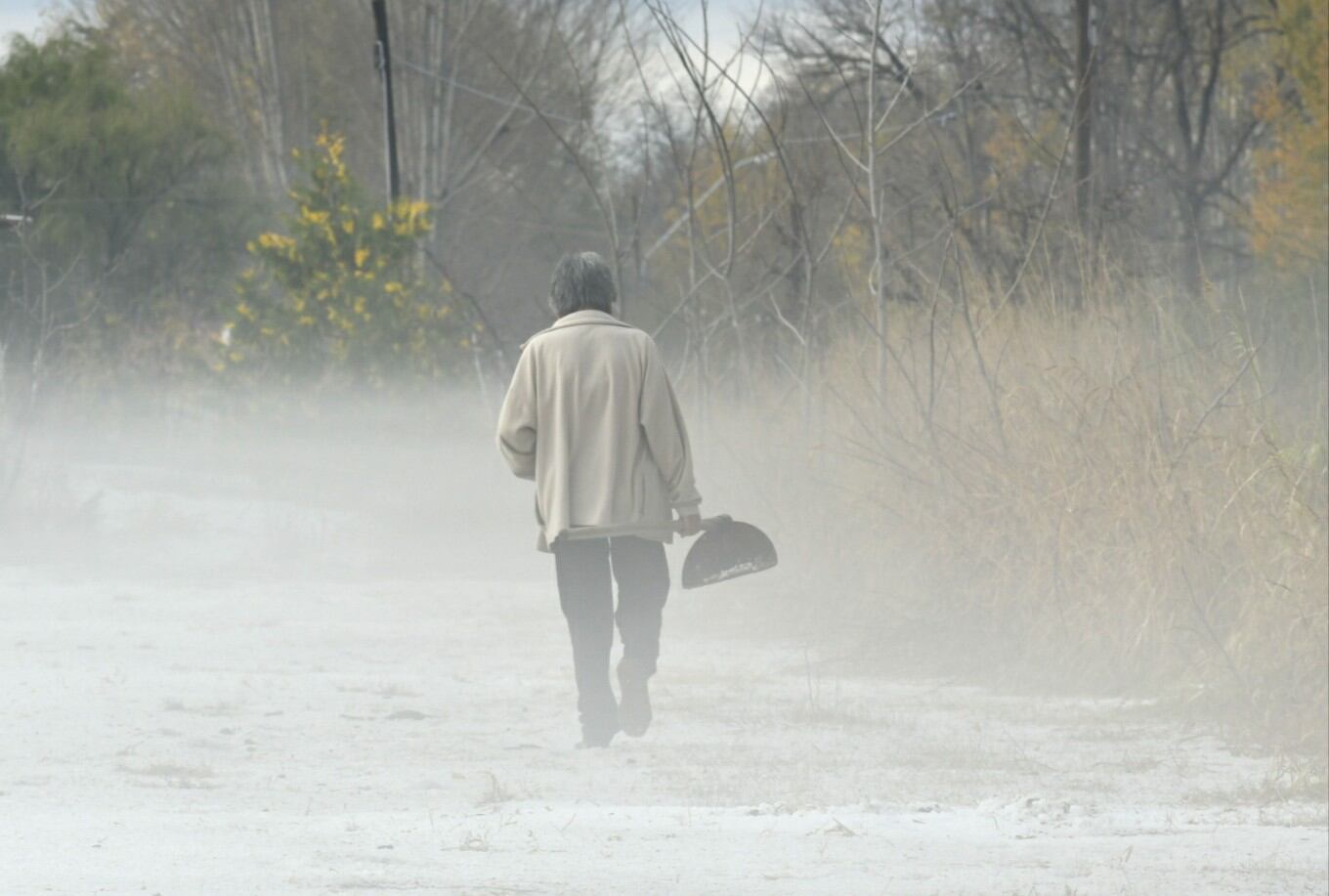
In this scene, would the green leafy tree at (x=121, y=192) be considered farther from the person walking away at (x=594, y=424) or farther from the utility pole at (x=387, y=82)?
the person walking away at (x=594, y=424)

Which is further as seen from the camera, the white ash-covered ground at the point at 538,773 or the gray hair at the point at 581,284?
the gray hair at the point at 581,284

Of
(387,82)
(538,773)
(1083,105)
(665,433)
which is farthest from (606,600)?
(387,82)

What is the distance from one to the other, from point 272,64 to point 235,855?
34.5 meters

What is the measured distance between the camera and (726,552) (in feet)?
24.8

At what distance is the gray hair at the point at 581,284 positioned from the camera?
7.27 metres

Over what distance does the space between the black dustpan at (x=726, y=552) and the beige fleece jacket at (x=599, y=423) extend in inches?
10.5

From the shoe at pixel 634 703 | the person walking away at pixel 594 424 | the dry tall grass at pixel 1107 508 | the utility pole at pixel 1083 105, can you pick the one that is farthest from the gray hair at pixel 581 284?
the utility pole at pixel 1083 105

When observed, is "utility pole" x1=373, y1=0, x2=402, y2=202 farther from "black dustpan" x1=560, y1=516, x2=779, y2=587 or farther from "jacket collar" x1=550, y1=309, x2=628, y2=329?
"jacket collar" x1=550, y1=309, x2=628, y2=329

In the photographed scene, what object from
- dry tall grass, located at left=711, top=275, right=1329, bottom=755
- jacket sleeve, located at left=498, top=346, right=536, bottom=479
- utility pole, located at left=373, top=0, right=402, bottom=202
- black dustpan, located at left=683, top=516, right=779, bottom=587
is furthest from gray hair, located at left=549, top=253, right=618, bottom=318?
utility pole, located at left=373, top=0, right=402, bottom=202

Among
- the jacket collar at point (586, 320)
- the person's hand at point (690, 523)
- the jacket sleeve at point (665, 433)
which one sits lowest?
the person's hand at point (690, 523)

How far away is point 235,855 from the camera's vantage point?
561 cm

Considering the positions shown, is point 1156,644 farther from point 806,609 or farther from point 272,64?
point 272,64

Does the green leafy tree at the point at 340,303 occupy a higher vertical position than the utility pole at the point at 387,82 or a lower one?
lower

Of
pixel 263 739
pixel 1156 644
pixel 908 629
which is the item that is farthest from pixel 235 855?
pixel 908 629
